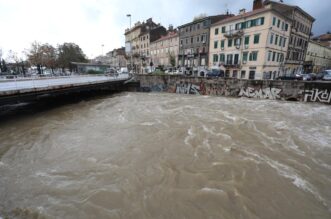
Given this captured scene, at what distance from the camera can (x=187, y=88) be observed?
2433 centimetres

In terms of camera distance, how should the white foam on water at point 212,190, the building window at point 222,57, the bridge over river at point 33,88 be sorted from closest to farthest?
the white foam on water at point 212,190 < the bridge over river at point 33,88 < the building window at point 222,57

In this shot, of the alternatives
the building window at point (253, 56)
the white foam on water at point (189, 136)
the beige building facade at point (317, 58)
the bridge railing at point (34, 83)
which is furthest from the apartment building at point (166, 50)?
the white foam on water at point (189, 136)

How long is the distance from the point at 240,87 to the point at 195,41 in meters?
22.0

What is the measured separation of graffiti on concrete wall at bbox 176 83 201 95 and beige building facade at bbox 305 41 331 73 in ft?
103

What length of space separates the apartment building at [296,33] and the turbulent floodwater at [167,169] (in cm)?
2861

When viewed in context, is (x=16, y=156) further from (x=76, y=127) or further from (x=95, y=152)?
(x=76, y=127)

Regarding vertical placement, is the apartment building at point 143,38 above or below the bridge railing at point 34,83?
above

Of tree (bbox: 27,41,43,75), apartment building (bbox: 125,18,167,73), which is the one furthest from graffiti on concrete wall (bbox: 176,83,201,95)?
apartment building (bbox: 125,18,167,73)

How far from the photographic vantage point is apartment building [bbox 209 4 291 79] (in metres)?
27.4

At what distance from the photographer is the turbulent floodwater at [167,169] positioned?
15.6ft

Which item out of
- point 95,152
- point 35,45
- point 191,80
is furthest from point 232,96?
point 35,45

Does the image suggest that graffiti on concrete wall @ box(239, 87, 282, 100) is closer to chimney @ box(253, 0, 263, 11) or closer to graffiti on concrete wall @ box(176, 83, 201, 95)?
graffiti on concrete wall @ box(176, 83, 201, 95)

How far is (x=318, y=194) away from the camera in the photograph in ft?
17.1

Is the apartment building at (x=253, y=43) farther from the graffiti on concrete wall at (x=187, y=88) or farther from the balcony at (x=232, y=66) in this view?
the graffiti on concrete wall at (x=187, y=88)
